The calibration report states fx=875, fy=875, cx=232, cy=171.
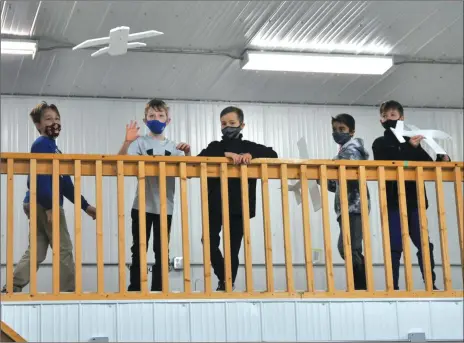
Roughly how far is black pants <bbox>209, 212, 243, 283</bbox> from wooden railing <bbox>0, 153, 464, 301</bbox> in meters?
0.33

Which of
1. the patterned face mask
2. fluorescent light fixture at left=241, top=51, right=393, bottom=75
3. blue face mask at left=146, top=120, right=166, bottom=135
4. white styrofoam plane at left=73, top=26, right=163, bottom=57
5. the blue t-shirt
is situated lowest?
the blue t-shirt

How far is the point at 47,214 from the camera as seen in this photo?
22.1ft

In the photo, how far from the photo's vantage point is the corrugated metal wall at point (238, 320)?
20.1 ft

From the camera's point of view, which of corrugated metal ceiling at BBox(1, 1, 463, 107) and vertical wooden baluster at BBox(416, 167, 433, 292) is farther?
corrugated metal ceiling at BBox(1, 1, 463, 107)

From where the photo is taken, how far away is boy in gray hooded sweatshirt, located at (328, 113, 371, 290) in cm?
726

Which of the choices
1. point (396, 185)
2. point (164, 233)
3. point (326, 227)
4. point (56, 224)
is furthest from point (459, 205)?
point (56, 224)

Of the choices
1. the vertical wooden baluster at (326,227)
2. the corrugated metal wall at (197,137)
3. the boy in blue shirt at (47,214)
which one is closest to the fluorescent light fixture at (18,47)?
the corrugated metal wall at (197,137)

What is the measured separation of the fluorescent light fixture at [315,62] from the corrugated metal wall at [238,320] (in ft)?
15.5

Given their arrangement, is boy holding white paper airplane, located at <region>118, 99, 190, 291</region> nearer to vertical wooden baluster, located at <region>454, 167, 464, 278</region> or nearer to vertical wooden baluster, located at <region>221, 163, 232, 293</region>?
vertical wooden baluster, located at <region>221, 163, 232, 293</region>

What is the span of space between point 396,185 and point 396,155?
28cm

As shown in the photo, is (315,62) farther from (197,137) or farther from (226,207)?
(226,207)

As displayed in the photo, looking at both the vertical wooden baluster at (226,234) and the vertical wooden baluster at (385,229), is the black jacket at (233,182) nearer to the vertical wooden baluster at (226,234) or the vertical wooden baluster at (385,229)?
the vertical wooden baluster at (226,234)

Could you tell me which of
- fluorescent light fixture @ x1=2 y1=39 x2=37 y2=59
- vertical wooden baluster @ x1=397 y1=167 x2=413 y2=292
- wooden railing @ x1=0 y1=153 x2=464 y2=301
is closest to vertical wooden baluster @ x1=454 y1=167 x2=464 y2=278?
wooden railing @ x1=0 y1=153 x2=464 y2=301

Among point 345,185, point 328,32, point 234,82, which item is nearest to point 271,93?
point 234,82
